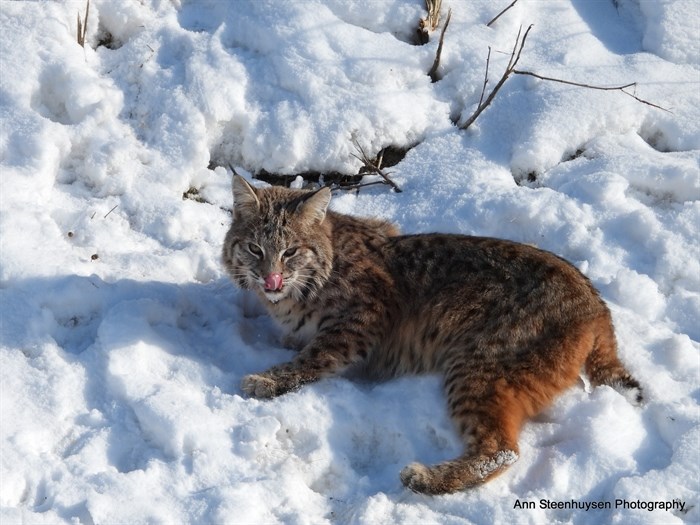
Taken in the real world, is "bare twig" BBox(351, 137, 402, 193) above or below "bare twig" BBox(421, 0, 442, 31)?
below

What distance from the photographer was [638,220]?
19.9ft

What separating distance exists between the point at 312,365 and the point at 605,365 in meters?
1.69

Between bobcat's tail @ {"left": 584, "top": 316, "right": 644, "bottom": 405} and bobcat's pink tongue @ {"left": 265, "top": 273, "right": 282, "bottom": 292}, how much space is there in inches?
74.2

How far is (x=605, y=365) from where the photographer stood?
4.89 m

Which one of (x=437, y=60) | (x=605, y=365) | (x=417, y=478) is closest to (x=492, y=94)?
(x=437, y=60)

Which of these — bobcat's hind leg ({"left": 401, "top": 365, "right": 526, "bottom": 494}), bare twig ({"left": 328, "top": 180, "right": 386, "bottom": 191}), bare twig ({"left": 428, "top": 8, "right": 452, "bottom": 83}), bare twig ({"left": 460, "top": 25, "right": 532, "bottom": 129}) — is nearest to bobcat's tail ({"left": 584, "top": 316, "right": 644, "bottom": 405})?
bobcat's hind leg ({"left": 401, "top": 365, "right": 526, "bottom": 494})

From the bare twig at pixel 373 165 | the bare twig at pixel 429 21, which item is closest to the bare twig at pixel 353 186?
the bare twig at pixel 373 165

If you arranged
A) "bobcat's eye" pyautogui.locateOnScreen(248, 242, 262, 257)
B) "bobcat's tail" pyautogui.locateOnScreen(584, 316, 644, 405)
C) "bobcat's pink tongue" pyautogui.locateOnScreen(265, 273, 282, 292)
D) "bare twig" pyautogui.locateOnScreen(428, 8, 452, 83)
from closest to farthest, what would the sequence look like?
1. "bobcat's tail" pyautogui.locateOnScreen(584, 316, 644, 405)
2. "bobcat's pink tongue" pyautogui.locateOnScreen(265, 273, 282, 292)
3. "bobcat's eye" pyautogui.locateOnScreen(248, 242, 262, 257)
4. "bare twig" pyautogui.locateOnScreen(428, 8, 452, 83)

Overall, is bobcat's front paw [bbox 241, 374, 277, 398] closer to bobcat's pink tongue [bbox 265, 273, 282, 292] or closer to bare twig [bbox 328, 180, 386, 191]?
bobcat's pink tongue [bbox 265, 273, 282, 292]

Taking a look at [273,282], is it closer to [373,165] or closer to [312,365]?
[312,365]

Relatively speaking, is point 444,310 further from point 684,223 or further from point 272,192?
point 684,223

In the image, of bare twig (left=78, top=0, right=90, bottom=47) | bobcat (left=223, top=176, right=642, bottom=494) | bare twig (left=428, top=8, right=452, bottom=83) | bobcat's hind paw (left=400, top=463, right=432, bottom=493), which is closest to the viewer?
bobcat's hind paw (left=400, top=463, right=432, bottom=493)

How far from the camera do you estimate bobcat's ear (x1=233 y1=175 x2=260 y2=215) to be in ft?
17.8

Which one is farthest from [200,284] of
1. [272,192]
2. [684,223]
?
[684,223]
